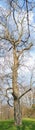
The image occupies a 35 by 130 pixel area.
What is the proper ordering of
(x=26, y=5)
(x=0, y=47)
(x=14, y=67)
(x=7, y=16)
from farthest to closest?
(x=14, y=67)
(x=7, y=16)
(x=0, y=47)
(x=26, y=5)

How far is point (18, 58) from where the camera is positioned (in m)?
24.1

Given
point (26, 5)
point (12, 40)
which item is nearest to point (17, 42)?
point (12, 40)

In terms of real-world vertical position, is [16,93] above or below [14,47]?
below

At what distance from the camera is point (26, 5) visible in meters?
6.16

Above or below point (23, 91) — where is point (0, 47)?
above

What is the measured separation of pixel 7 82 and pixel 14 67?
122 cm

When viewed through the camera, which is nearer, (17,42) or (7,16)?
(7,16)

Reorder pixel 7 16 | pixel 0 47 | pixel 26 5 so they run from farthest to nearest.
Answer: pixel 7 16, pixel 0 47, pixel 26 5

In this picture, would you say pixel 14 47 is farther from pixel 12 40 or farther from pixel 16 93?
pixel 16 93

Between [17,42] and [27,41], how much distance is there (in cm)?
101

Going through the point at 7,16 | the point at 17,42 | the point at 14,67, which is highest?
the point at 7,16

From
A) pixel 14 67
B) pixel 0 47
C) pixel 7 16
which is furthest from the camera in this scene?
pixel 14 67

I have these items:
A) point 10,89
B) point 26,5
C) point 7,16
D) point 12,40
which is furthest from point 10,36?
point 26,5

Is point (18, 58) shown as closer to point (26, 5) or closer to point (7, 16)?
point (7, 16)
